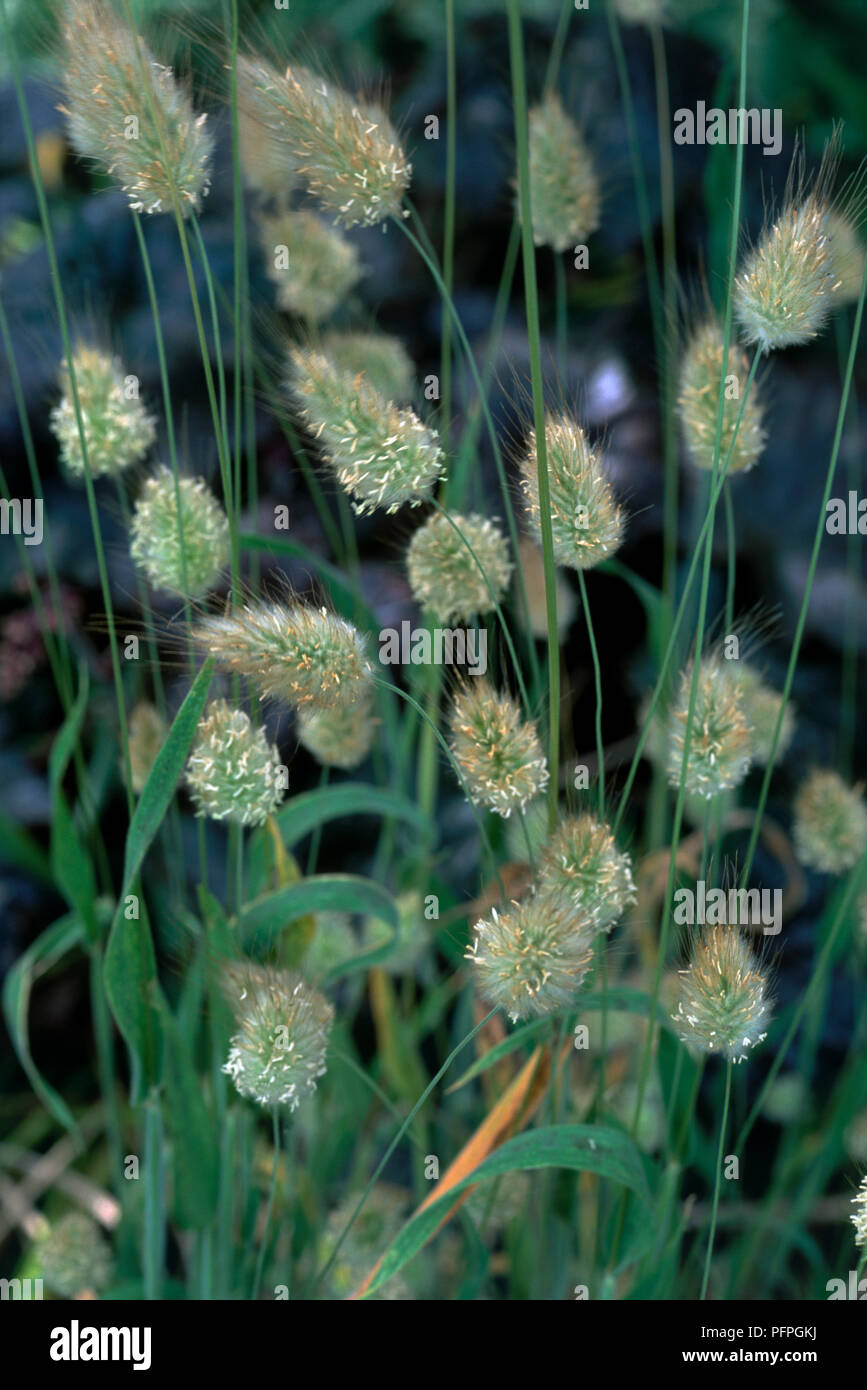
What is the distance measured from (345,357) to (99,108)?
0.17 m

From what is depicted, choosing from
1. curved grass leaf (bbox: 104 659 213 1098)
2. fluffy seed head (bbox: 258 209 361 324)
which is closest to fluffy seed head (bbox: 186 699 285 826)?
curved grass leaf (bbox: 104 659 213 1098)

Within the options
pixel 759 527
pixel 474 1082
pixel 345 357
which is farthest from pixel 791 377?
pixel 474 1082

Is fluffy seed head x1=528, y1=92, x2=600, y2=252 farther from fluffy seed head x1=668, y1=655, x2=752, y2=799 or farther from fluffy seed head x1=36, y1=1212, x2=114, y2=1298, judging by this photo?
fluffy seed head x1=36, y1=1212, x2=114, y2=1298

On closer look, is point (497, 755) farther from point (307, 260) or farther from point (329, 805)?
point (307, 260)

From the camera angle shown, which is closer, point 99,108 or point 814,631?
point 99,108

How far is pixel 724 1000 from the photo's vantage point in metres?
0.35

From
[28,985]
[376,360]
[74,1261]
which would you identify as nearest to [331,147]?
[376,360]

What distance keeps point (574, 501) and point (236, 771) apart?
133 millimetres

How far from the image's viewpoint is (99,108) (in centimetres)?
35

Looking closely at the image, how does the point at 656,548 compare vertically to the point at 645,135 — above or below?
below

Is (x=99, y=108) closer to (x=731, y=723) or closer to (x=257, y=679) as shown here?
(x=257, y=679)
